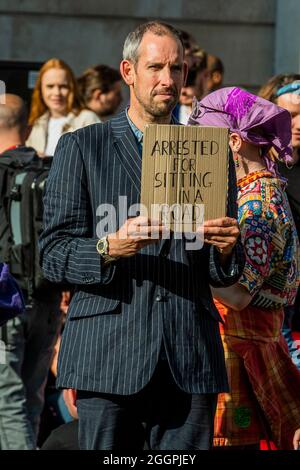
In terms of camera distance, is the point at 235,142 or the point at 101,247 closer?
the point at 101,247

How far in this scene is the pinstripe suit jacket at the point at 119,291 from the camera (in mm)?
4383

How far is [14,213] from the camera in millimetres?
6602

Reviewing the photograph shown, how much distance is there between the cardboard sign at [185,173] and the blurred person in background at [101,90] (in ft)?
15.8

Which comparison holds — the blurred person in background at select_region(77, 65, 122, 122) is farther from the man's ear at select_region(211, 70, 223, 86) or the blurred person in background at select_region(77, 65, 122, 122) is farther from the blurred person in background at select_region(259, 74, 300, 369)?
the blurred person in background at select_region(259, 74, 300, 369)

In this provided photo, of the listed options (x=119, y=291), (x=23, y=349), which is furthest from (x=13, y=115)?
(x=119, y=291)

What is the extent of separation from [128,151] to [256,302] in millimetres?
950

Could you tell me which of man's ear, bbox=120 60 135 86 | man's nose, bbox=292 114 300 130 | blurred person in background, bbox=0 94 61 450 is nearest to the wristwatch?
man's ear, bbox=120 60 135 86

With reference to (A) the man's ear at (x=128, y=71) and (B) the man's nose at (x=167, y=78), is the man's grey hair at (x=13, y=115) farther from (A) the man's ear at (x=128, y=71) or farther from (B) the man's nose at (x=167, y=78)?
(B) the man's nose at (x=167, y=78)

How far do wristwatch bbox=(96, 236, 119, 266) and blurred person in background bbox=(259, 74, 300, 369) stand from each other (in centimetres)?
176

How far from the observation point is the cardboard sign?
4.21m

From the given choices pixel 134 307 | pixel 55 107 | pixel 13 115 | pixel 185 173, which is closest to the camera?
pixel 185 173

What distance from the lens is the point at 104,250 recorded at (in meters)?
4.28

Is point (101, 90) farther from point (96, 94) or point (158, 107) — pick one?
point (158, 107)

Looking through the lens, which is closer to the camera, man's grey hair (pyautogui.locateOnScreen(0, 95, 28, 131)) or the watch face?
the watch face
